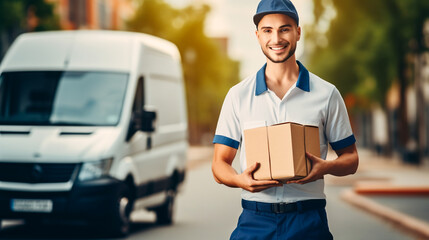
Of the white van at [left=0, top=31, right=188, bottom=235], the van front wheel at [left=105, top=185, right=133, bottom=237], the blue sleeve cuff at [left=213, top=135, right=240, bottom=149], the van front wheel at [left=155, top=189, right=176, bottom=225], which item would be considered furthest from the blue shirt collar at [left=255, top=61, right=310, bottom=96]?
the van front wheel at [left=155, top=189, right=176, bottom=225]

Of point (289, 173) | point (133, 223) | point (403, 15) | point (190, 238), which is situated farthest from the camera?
point (403, 15)

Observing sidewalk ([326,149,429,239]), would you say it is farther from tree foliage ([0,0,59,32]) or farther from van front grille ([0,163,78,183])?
tree foliage ([0,0,59,32])

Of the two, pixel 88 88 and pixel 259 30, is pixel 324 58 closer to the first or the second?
pixel 88 88

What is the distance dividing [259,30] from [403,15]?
30.4 metres

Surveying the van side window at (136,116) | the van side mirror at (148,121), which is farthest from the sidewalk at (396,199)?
the van side window at (136,116)

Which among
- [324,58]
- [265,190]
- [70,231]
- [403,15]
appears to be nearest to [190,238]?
[70,231]

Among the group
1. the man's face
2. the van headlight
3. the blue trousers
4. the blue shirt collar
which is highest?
the man's face

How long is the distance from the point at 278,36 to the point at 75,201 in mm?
7456

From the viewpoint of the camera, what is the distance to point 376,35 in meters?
35.9

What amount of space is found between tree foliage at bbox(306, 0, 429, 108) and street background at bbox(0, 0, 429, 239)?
0.05m

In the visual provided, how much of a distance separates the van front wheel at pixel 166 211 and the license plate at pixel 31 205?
3.25 metres

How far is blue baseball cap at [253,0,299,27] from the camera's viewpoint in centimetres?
388

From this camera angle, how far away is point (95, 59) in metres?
12.4

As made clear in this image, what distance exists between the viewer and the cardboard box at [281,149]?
3.75m
